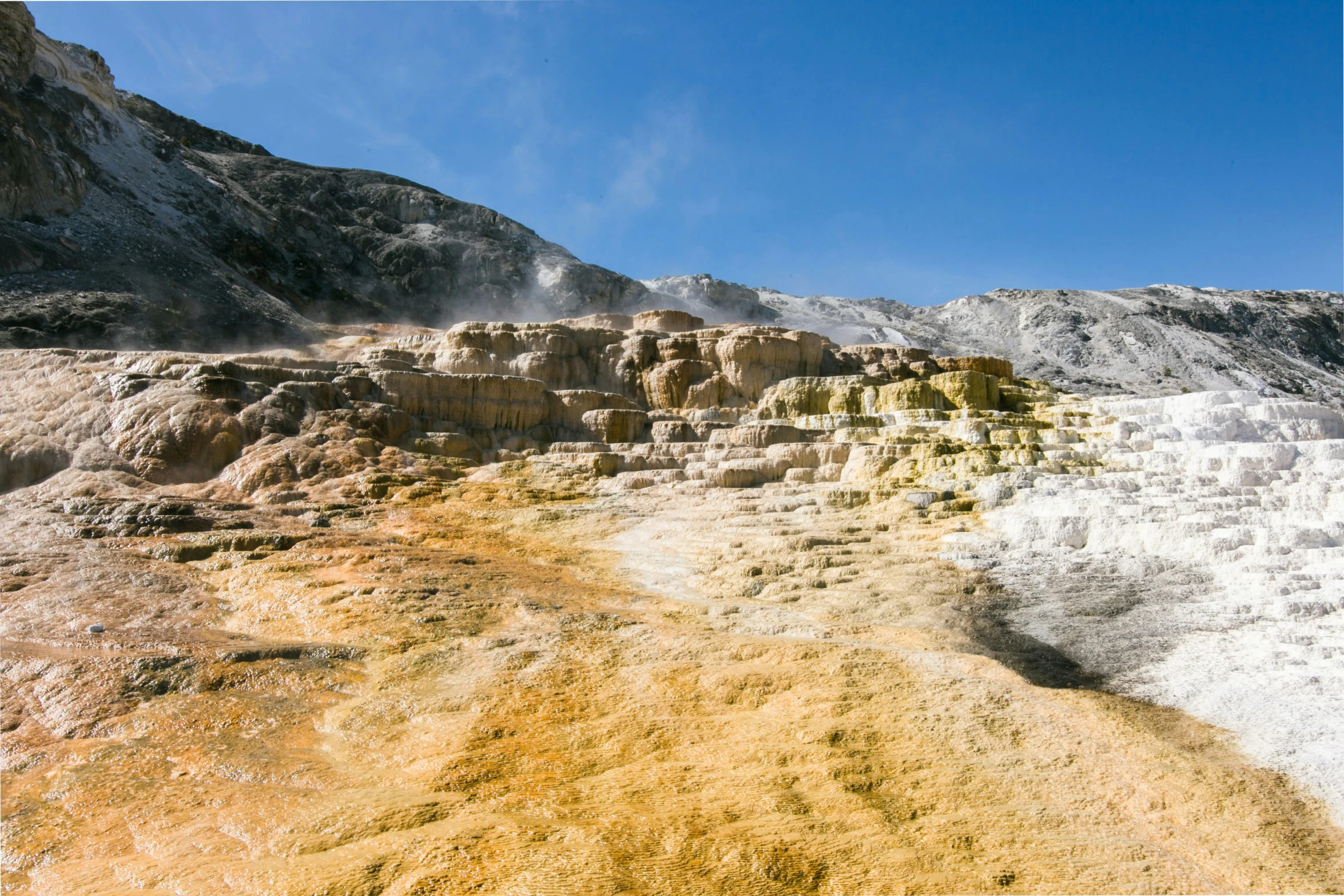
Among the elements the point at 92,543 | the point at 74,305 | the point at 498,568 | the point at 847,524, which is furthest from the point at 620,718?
the point at 74,305

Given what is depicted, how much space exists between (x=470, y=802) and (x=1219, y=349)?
4866 cm

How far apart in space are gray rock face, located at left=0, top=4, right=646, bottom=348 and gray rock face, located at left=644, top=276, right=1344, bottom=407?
1002 cm

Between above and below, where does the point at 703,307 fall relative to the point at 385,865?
above

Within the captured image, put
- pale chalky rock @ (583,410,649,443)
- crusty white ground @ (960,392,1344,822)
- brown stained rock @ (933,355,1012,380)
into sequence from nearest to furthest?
crusty white ground @ (960,392,1344,822) → pale chalky rock @ (583,410,649,443) → brown stained rock @ (933,355,1012,380)

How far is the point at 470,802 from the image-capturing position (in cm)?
479

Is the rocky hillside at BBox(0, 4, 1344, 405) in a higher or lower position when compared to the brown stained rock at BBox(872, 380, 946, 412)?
higher

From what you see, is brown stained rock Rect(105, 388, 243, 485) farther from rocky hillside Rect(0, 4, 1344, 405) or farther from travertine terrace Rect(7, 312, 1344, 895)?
rocky hillside Rect(0, 4, 1344, 405)

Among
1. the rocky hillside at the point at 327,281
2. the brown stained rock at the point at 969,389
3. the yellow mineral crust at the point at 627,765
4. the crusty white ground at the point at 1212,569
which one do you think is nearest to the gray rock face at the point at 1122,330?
the rocky hillside at the point at 327,281

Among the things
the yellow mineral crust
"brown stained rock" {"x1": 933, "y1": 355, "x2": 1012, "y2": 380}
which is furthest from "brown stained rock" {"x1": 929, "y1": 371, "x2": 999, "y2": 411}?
the yellow mineral crust

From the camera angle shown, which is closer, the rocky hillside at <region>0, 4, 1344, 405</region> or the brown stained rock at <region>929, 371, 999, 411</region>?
the brown stained rock at <region>929, 371, 999, 411</region>

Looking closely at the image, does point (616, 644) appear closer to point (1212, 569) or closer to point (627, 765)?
point (627, 765)

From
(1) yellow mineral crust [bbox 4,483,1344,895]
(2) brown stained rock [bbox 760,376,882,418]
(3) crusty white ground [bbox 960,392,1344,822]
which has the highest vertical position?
(2) brown stained rock [bbox 760,376,882,418]

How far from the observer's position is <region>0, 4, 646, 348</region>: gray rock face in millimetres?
25203

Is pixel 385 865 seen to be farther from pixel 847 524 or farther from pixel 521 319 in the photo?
pixel 521 319
